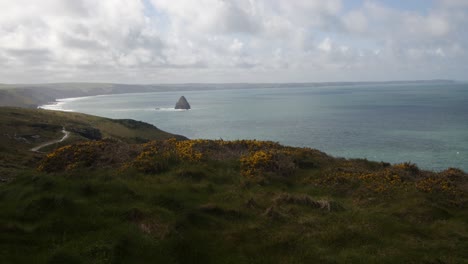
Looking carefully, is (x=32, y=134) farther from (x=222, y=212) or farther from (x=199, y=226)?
(x=199, y=226)

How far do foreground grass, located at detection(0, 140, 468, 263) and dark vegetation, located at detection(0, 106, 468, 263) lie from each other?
55mm

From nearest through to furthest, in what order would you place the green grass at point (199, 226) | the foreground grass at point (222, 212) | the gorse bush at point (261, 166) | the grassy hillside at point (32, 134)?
the green grass at point (199, 226) → the foreground grass at point (222, 212) → the gorse bush at point (261, 166) → the grassy hillside at point (32, 134)

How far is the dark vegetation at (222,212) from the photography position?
12797mm

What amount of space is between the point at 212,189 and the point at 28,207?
30.6ft

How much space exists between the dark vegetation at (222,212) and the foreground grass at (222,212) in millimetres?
55

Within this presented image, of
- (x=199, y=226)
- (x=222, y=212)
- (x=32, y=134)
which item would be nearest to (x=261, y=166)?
(x=222, y=212)

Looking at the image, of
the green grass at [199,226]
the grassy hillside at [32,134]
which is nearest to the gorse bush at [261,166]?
the green grass at [199,226]

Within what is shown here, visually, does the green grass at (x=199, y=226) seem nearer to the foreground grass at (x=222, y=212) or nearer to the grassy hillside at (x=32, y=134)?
the foreground grass at (x=222, y=212)

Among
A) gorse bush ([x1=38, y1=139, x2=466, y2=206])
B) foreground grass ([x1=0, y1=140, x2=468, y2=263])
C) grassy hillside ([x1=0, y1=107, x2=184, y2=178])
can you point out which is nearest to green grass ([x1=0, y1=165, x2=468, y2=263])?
foreground grass ([x1=0, y1=140, x2=468, y2=263])

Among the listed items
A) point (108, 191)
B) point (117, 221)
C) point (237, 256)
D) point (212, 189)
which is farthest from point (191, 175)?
point (237, 256)

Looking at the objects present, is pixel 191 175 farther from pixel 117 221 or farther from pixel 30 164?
pixel 30 164

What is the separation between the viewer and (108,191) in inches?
706

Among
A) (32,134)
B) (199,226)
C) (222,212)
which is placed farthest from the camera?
(32,134)

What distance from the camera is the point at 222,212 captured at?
16828mm
